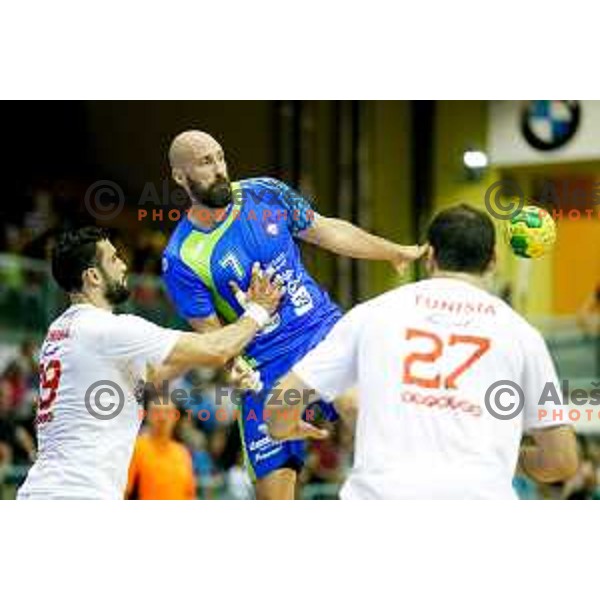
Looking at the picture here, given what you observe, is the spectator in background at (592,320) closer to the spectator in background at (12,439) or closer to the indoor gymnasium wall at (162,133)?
the indoor gymnasium wall at (162,133)

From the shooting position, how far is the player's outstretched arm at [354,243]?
402 inches

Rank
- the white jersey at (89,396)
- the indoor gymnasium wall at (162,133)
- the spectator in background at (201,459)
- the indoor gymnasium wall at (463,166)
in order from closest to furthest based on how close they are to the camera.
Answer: the white jersey at (89,396) < the spectator in background at (201,459) < the indoor gymnasium wall at (463,166) < the indoor gymnasium wall at (162,133)

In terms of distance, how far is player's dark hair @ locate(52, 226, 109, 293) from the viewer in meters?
9.05

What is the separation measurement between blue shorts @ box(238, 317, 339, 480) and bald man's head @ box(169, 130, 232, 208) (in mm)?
1090

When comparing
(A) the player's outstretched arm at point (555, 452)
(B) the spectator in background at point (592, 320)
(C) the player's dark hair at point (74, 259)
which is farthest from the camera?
(B) the spectator in background at point (592, 320)

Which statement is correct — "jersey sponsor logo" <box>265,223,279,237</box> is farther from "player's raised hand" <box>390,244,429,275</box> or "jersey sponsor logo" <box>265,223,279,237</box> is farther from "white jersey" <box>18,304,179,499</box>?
"white jersey" <box>18,304,179,499</box>

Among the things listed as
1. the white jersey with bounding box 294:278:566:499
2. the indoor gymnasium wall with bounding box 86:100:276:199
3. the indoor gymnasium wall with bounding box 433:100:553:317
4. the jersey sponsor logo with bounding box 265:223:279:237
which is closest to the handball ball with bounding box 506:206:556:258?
the jersey sponsor logo with bounding box 265:223:279:237

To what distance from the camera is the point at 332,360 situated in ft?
22.6

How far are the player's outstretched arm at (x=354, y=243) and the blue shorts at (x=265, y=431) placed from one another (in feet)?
1.72

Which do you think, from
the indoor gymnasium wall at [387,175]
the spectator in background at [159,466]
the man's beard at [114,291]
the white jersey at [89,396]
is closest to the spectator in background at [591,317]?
the indoor gymnasium wall at [387,175]
